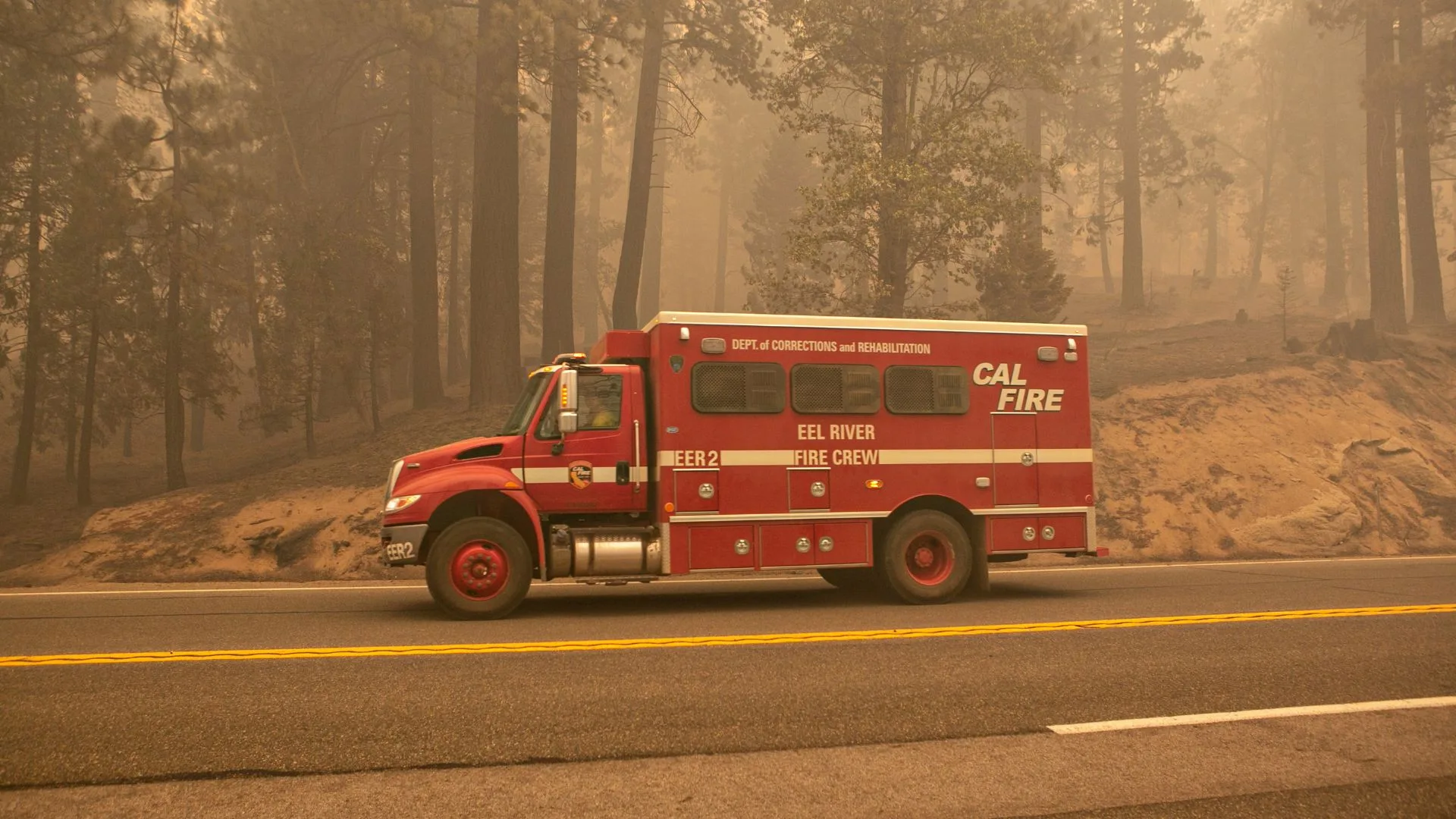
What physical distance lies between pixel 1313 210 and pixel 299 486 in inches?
2462

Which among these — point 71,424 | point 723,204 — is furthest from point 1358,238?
point 71,424

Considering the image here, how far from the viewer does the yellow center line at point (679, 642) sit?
8266 millimetres

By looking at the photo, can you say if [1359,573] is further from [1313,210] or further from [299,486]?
[1313,210]

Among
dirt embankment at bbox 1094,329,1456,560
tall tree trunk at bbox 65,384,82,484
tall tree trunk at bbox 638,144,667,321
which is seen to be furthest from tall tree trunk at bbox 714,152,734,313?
dirt embankment at bbox 1094,329,1456,560

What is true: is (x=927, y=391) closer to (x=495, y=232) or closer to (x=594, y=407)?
(x=594, y=407)

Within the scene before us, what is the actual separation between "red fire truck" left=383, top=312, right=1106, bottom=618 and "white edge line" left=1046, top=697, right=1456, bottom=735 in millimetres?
5307

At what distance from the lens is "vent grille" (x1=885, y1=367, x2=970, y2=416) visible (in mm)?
12227

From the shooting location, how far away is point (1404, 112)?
31375 mm

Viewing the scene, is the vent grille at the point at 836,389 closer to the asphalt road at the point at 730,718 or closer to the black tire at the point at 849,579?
the asphalt road at the point at 730,718

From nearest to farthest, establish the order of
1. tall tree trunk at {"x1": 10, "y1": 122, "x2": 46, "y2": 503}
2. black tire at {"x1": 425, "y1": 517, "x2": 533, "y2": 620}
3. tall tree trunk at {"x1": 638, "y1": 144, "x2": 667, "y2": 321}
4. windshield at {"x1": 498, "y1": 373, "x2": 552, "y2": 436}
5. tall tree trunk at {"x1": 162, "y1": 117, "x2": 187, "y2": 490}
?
1. black tire at {"x1": 425, "y1": 517, "x2": 533, "y2": 620}
2. windshield at {"x1": 498, "y1": 373, "x2": 552, "y2": 436}
3. tall tree trunk at {"x1": 162, "y1": 117, "x2": 187, "y2": 490}
4. tall tree trunk at {"x1": 10, "y1": 122, "x2": 46, "y2": 503}
5. tall tree trunk at {"x1": 638, "y1": 144, "x2": 667, "y2": 321}

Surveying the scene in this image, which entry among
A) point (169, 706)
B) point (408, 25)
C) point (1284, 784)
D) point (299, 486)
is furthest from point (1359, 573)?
point (408, 25)

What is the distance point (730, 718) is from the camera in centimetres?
657

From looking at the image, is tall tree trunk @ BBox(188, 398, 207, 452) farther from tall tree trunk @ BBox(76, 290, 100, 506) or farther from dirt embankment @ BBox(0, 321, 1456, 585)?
dirt embankment @ BBox(0, 321, 1456, 585)

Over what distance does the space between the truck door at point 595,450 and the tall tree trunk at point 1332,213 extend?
151 feet
